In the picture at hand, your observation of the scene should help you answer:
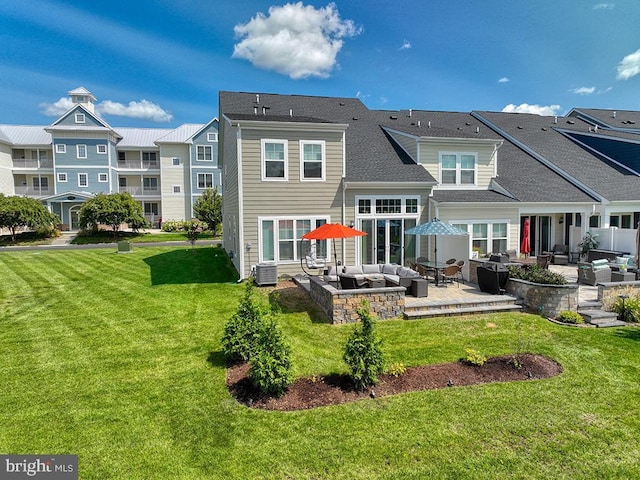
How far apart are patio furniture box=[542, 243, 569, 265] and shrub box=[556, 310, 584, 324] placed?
8.67 meters

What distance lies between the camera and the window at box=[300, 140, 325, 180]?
14.0 m

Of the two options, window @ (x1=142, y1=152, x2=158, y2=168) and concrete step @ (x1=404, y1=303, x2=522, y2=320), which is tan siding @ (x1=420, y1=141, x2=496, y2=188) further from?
window @ (x1=142, y1=152, x2=158, y2=168)

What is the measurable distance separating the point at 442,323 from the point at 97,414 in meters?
7.74

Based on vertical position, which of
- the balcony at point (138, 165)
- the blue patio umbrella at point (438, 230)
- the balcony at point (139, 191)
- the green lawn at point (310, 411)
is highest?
the balcony at point (138, 165)

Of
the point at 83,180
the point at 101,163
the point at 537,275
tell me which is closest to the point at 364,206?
the point at 537,275

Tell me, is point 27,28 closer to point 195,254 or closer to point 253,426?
point 195,254

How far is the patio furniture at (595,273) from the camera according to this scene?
12055 millimetres

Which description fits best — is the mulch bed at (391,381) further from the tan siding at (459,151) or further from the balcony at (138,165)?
the balcony at (138,165)

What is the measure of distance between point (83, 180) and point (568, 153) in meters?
42.8

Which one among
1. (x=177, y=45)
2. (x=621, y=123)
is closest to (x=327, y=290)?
(x=177, y=45)

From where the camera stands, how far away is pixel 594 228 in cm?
1758

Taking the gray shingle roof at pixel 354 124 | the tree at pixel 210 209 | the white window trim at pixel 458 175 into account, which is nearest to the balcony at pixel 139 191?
the tree at pixel 210 209

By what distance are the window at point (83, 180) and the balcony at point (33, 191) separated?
17.2 ft

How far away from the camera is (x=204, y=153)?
3972 cm
